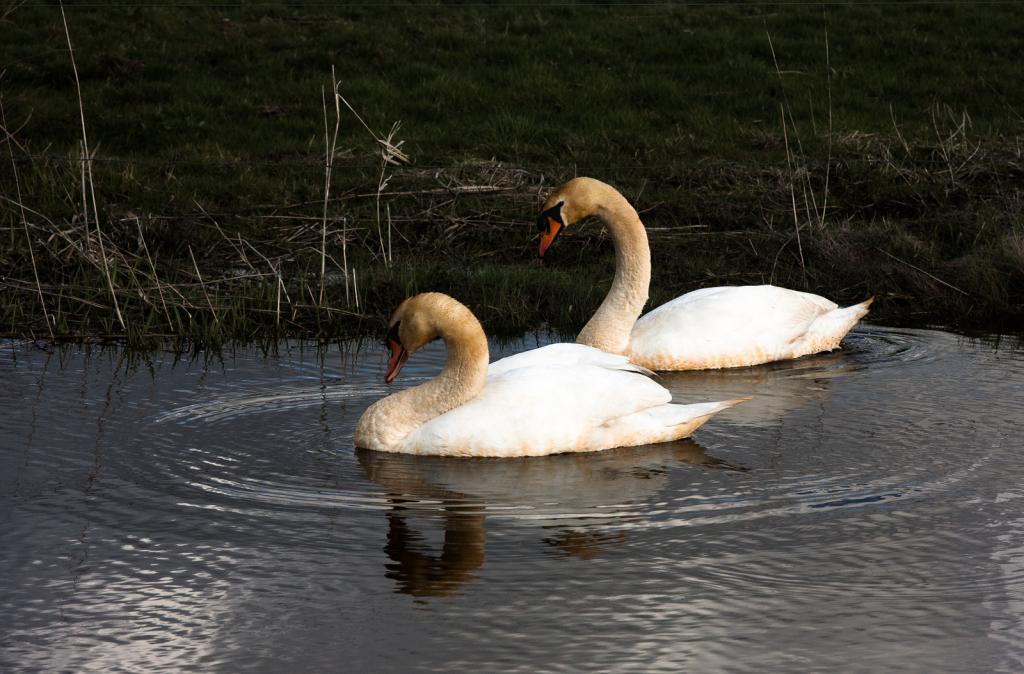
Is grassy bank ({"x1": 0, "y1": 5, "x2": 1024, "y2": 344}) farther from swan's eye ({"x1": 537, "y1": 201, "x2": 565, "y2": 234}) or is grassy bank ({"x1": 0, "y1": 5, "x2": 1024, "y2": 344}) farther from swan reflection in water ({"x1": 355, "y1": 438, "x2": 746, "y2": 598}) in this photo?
swan reflection in water ({"x1": 355, "y1": 438, "x2": 746, "y2": 598})

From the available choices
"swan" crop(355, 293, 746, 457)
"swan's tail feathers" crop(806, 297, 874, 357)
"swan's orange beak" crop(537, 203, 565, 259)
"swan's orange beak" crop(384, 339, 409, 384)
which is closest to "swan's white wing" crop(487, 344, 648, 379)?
"swan" crop(355, 293, 746, 457)

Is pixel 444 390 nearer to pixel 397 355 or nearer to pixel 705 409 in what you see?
pixel 397 355

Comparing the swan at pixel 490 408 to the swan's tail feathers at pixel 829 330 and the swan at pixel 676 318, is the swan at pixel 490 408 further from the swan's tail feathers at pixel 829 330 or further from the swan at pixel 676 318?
the swan's tail feathers at pixel 829 330

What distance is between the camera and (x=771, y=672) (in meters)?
3.65

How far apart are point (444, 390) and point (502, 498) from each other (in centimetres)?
90

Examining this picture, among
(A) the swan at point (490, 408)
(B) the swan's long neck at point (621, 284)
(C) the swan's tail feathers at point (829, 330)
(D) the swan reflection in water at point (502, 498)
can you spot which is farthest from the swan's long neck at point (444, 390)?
(C) the swan's tail feathers at point (829, 330)

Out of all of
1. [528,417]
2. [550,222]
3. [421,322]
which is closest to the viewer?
[528,417]

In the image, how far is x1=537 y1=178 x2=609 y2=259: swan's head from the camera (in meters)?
8.23

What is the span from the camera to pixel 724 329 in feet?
27.3

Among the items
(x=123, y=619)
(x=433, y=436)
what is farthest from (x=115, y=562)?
(x=433, y=436)

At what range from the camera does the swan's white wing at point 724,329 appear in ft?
27.1

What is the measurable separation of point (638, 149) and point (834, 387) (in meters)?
7.45

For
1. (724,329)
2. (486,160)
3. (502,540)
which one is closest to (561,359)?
(724,329)

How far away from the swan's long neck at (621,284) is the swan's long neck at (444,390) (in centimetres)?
236
